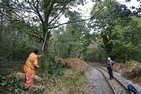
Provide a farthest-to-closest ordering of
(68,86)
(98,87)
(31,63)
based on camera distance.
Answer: (98,87) → (68,86) → (31,63)

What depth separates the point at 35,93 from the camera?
468 centimetres

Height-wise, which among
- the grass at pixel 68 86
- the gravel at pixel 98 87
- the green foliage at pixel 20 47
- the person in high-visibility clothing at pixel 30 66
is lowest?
the gravel at pixel 98 87

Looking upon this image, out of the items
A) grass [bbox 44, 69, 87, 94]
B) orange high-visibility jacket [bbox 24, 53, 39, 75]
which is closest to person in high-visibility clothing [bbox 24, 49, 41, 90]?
orange high-visibility jacket [bbox 24, 53, 39, 75]

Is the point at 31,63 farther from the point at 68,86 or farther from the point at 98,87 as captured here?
the point at 98,87

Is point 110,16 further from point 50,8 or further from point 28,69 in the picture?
point 28,69

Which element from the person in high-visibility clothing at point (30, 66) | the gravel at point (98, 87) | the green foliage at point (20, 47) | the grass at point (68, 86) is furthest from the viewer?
the green foliage at point (20, 47)

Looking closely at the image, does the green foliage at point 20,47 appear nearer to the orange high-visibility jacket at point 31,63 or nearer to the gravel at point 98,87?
the orange high-visibility jacket at point 31,63

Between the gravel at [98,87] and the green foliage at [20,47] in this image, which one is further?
the green foliage at [20,47]

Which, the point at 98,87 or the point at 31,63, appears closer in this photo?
the point at 31,63

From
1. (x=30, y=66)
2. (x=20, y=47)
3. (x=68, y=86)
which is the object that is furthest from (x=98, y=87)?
(x=20, y=47)

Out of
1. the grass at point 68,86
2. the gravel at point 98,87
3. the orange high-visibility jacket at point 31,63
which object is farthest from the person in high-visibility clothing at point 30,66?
the gravel at point 98,87

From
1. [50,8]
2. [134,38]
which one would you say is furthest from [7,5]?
[134,38]

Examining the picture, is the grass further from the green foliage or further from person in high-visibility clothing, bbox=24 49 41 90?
the green foliage

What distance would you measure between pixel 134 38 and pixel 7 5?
67.2 feet
